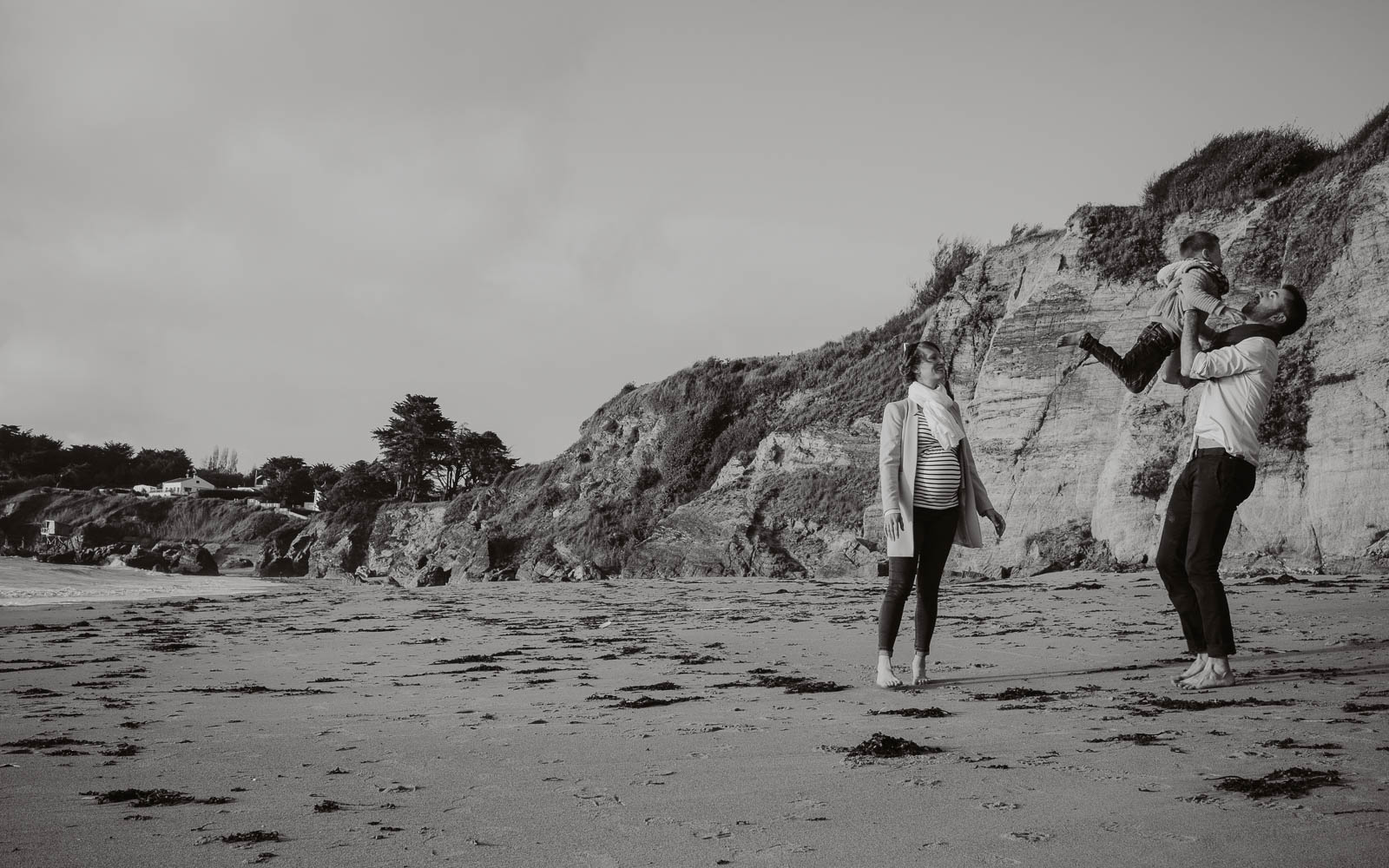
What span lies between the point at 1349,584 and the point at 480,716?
9099mm

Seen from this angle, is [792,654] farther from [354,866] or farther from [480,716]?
[354,866]

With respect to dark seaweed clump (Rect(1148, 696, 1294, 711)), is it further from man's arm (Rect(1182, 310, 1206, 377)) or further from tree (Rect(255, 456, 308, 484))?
tree (Rect(255, 456, 308, 484))

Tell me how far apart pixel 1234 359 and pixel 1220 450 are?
1.56 ft

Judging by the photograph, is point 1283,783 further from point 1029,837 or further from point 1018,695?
point 1018,695

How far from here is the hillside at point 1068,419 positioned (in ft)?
36.7

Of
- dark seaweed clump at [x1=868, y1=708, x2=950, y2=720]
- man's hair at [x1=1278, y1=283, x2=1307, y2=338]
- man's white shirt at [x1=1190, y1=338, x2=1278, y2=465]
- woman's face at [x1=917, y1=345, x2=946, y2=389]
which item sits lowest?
dark seaweed clump at [x1=868, y1=708, x2=950, y2=720]

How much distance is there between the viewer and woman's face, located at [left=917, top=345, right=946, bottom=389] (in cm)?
522

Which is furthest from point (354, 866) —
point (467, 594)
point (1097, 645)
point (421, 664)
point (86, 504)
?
point (86, 504)

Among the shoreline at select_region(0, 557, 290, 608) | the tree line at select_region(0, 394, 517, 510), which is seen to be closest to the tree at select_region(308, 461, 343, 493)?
Answer: the tree line at select_region(0, 394, 517, 510)

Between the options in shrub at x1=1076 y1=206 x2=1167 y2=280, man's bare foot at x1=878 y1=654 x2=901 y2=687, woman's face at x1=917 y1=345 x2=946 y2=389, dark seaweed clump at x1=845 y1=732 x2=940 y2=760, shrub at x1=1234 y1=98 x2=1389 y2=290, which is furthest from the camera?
shrub at x1=1076 y1=206 x2=1167 y2=280

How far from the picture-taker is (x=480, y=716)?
4.23 metres

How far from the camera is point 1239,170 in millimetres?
14641

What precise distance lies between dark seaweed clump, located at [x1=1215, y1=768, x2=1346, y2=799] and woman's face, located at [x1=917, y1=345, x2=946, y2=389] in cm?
284

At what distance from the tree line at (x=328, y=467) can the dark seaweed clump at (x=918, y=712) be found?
34204 millimetres
